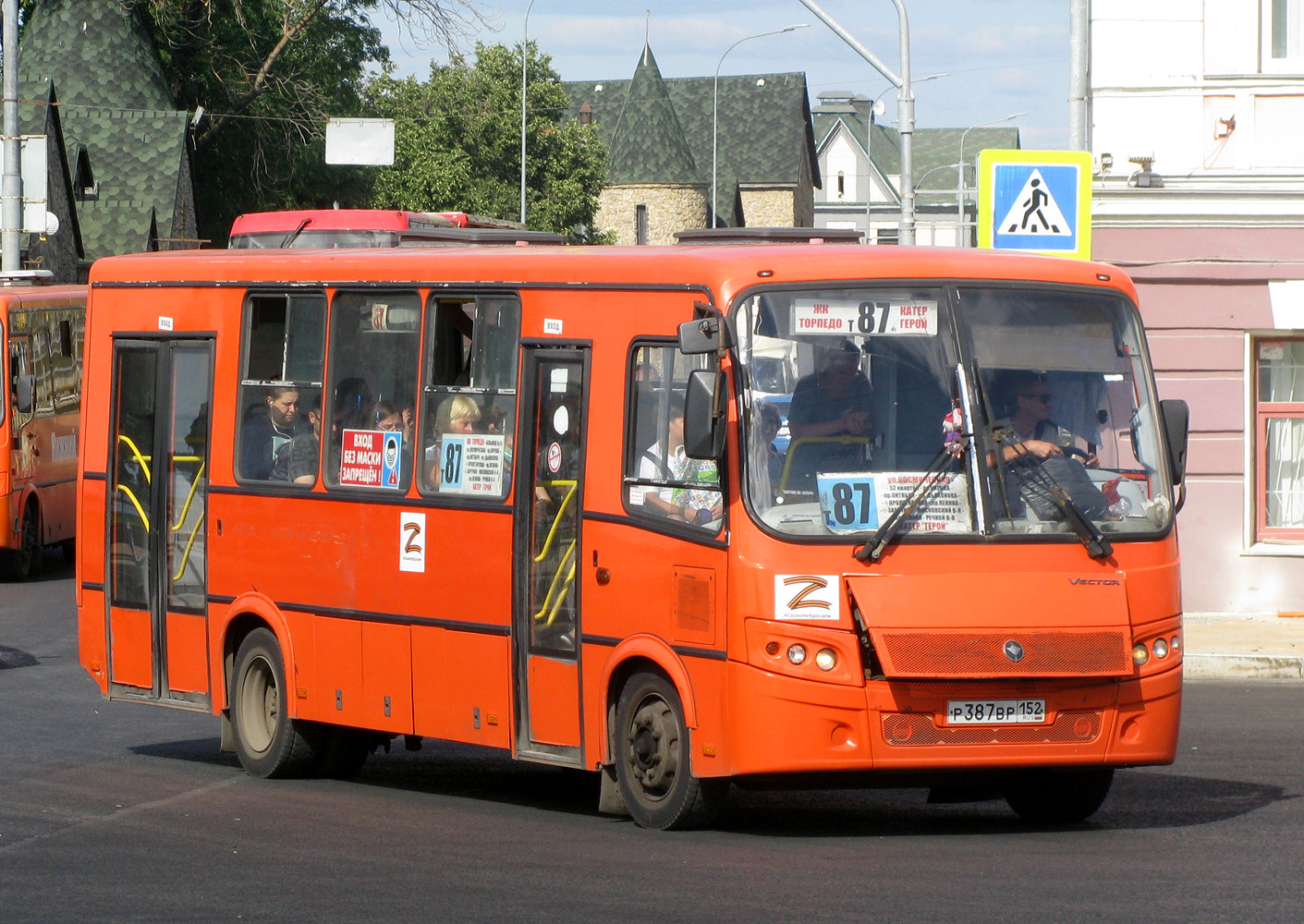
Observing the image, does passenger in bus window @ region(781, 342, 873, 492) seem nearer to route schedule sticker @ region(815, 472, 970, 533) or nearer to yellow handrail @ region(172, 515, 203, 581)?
route schedule sticker @ region(815, 472, 970, 533)

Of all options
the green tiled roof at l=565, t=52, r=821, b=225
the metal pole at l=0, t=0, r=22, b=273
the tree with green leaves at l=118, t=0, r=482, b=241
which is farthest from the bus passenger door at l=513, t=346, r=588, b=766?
the green tiled roof at l=565, t=52, r=821, b=225

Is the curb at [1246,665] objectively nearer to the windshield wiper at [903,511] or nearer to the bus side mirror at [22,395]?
the windshield wiper at [903,511]

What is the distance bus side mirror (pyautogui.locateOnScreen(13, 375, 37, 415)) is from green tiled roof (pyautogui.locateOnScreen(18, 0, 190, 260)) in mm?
30804

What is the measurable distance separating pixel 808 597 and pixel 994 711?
2.94ft

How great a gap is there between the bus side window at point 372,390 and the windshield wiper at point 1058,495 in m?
3.32

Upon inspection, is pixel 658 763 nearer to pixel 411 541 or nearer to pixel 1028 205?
pixel 411 541

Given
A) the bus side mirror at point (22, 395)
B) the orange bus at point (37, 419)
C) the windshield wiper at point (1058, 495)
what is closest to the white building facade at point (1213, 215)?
the windshield wiper at point (1058, 495)

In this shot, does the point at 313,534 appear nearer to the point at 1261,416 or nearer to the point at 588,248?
the point at 588,248

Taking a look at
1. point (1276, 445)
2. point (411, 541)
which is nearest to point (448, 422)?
point (411, 541)

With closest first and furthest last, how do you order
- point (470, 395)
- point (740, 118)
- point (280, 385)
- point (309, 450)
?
point (470, 395), point (309, 450), point (280, 385), point (740, 118)

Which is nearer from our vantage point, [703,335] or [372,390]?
[703,335]

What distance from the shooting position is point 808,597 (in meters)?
8.98

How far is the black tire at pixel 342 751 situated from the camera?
1243 cm

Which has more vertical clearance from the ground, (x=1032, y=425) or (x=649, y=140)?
(x=649, y=140)
